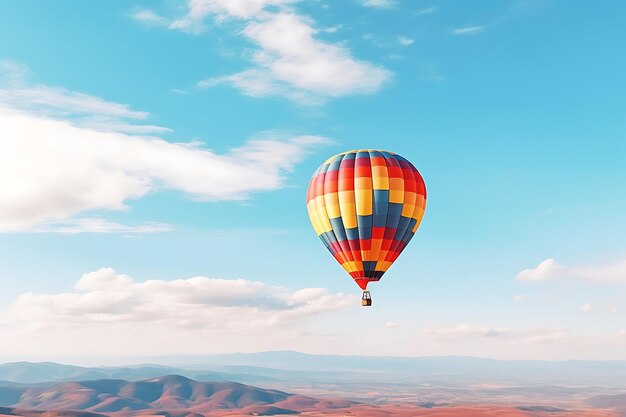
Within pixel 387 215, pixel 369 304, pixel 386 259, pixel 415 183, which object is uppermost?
pixel 415 183

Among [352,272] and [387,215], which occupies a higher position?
[387,215]

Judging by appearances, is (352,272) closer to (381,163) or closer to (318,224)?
(318,224)

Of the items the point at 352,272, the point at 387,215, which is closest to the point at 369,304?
the point at 352,272

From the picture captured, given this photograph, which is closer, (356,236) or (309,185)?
(356,236)

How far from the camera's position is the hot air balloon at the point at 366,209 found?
68812 millimetres

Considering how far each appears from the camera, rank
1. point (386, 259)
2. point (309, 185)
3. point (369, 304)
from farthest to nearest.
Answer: point (309, 185) < point (386, 259) < point (369, 304)

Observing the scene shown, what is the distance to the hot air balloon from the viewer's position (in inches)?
2709

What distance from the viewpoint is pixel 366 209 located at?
69.1 meters

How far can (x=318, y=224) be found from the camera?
72.5 meters

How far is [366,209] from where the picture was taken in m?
69.1

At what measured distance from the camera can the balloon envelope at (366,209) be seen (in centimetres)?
6888

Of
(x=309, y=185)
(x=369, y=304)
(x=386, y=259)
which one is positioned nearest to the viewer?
(x=369, y=304)

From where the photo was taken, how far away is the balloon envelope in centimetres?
6888

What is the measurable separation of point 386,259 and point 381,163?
10.7 m
